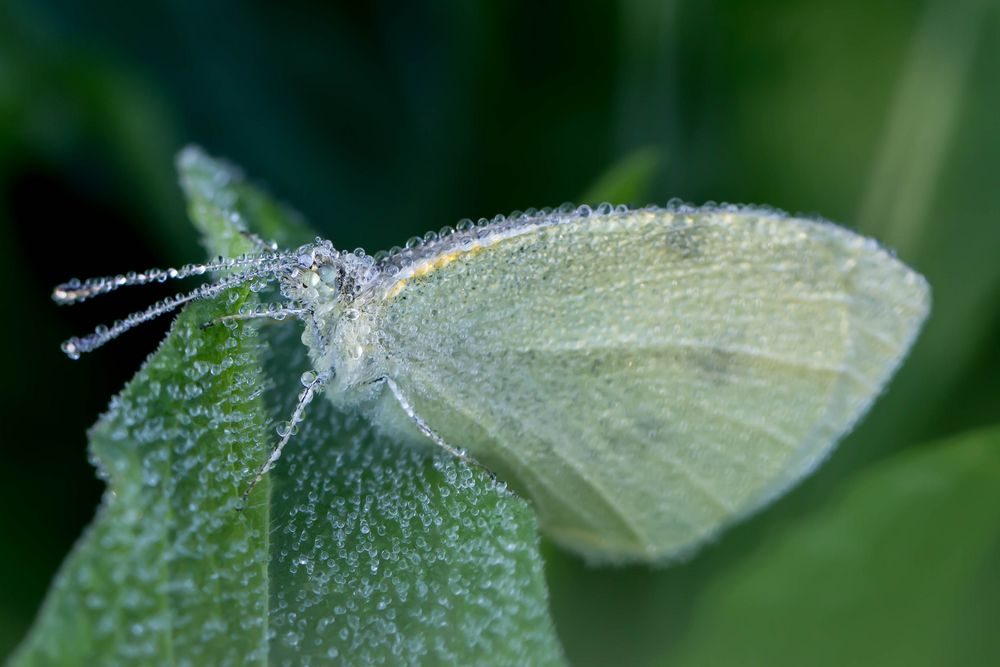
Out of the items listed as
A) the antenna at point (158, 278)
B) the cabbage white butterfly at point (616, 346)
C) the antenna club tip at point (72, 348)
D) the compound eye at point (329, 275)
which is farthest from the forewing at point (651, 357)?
the antenna club tip at point (72, 348)

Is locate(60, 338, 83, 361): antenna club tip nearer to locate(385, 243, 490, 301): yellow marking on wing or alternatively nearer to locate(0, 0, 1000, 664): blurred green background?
locate(385, 243, 490, 301): yellow marking on wing

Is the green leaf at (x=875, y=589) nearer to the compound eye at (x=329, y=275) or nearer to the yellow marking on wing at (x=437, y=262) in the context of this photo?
the yellow marking on wing at (x=437, y=262)

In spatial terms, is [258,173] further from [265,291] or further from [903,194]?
[903,194]

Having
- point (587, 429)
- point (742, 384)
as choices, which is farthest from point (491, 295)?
point (742, 384)

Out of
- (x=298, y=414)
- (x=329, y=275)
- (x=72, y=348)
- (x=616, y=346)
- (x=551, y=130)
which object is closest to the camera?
(x=72, y=348)

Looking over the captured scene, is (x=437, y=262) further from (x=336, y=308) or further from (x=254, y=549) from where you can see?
(x=254, y=549)

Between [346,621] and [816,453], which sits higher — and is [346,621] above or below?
below

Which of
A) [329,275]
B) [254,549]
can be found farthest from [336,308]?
[254,549]
